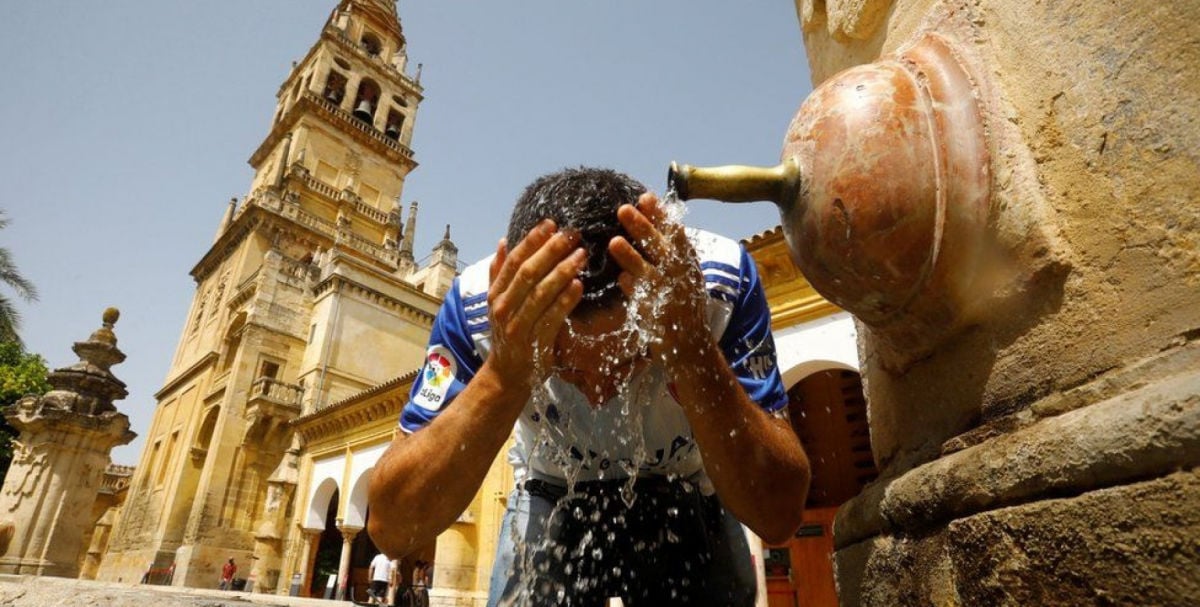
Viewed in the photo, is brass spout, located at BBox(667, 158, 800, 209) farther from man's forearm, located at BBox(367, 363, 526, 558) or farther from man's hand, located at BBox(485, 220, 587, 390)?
man's forearm, located at BBox(367, 363, 526, 558)

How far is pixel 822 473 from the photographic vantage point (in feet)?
28.2

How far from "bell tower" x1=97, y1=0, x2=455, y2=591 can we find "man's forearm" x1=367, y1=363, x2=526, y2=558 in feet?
58.4

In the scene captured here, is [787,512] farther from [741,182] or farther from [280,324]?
[280,324]

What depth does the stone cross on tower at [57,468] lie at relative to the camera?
7.68 meters

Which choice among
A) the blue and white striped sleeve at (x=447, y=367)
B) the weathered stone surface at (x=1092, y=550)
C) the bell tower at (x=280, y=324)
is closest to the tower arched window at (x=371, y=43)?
the bell tower at (x=280, y=324)

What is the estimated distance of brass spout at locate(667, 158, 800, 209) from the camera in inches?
46.6

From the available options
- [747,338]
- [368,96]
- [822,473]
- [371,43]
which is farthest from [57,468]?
[371,43]

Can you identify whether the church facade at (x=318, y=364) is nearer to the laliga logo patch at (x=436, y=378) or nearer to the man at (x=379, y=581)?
the man at (x=379, y=581)

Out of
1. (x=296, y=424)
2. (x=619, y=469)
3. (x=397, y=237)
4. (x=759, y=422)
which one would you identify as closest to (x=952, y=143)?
(x=759, y=422)

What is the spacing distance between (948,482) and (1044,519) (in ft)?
0.52

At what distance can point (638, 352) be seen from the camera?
1.74 m

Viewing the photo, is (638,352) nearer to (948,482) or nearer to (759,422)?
(759,422)

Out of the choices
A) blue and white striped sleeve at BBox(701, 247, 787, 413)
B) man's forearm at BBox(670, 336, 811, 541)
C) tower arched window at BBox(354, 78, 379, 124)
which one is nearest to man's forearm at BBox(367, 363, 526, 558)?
man's forearm at BBox(670, 336, 811, 541)

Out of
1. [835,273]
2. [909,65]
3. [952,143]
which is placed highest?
[909,65]
